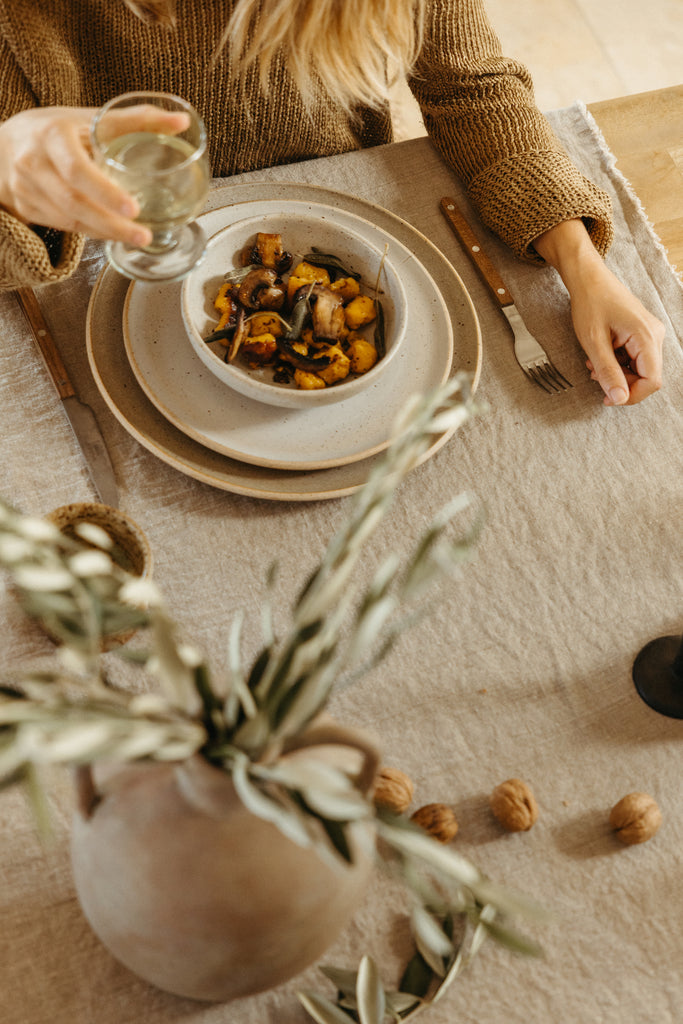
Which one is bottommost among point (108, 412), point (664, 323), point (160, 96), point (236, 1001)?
point (236, 1001)

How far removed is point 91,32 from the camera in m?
0.95

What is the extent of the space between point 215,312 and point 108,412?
138 millimetres

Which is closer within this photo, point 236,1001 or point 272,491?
point 236,1001

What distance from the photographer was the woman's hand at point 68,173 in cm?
62

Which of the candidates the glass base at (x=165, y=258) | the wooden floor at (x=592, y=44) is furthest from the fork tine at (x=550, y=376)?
the wooden floor at (x=592, y=44)

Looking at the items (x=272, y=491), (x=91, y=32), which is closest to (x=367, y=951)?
(x=272, y=491)

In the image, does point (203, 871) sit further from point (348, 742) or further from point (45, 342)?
point (45, 342)

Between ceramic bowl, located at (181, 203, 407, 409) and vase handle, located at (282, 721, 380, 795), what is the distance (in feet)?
1.16

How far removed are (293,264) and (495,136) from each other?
326 millimetres

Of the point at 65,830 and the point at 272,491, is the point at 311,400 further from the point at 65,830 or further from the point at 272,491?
the point at 65,830

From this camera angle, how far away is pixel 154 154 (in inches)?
25.5

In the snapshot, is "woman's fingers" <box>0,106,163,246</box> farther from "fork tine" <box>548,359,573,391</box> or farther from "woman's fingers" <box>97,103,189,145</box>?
"fork tine" <box>548,359,573,391</box>

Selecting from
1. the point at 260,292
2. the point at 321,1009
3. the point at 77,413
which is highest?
the point at 260,292

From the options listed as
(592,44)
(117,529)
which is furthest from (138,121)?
(592,44)
